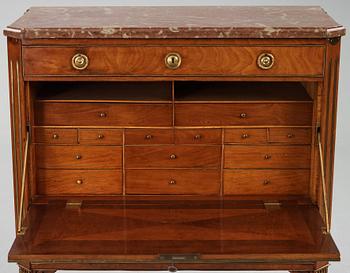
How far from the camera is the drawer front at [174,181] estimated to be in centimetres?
480

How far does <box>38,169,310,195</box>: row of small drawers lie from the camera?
480 cm

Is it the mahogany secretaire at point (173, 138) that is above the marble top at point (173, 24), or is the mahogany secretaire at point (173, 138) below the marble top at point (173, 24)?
below

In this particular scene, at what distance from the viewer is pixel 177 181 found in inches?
189

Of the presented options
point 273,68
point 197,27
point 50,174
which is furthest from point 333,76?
point 50,174

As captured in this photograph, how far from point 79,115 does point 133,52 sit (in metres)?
0.47

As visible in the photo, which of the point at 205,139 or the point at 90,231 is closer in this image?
the point at 90,231

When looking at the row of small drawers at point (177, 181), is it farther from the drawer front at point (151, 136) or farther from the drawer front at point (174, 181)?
the drawer front at point (151, 136)

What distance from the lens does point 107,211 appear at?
15.1 ft

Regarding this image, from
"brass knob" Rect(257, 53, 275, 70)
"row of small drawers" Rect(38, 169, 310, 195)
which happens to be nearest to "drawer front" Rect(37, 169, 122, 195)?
"row of small drawers" Rect(38, 169, 310, 195)

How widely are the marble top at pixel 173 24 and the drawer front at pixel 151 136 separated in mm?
474

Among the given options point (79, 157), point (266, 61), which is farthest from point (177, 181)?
point (266, 61)

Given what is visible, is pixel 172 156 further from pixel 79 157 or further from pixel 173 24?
pixel 173 24

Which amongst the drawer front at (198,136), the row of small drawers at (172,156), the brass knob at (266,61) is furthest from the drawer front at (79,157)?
the brass knob at (266,61)

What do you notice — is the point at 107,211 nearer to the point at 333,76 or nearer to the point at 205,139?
the point at 205,139
